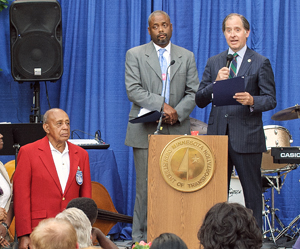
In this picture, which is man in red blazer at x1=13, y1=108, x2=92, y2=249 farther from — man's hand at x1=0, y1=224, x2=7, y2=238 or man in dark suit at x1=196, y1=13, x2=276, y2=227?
man in dark suit at x1=196, y1=13, x2=276, y2=227

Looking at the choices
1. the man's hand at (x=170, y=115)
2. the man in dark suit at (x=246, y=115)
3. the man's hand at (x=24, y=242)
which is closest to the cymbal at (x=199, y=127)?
the man's hand at (x=170, y=115)

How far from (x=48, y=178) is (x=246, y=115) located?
1.65m

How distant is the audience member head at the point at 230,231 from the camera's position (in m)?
1.91

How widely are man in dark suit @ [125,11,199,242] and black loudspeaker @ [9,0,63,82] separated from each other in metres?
1.26

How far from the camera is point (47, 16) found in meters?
5.61

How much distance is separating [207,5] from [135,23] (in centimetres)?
95

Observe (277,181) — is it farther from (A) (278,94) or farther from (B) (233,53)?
(B) (233,53)

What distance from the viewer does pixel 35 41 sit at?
5578 mm

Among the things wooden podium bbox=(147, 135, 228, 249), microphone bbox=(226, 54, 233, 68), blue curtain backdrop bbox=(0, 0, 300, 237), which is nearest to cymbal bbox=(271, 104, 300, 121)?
blue curtain backdrop bbox=(0, 0, 300, 237)

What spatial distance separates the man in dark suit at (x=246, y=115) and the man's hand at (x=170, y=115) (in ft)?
1.33

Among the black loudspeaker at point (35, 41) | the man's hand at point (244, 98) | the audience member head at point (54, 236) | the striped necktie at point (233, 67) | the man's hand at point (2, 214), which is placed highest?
the black loudspeaker at point (35, 41)

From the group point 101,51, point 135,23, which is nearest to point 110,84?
point 101,51

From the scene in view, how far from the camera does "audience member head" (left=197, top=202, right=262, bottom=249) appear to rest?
1.91 metres

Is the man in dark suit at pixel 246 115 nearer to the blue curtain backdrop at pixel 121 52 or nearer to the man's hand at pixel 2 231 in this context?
the man's hand at pixel 2 231
